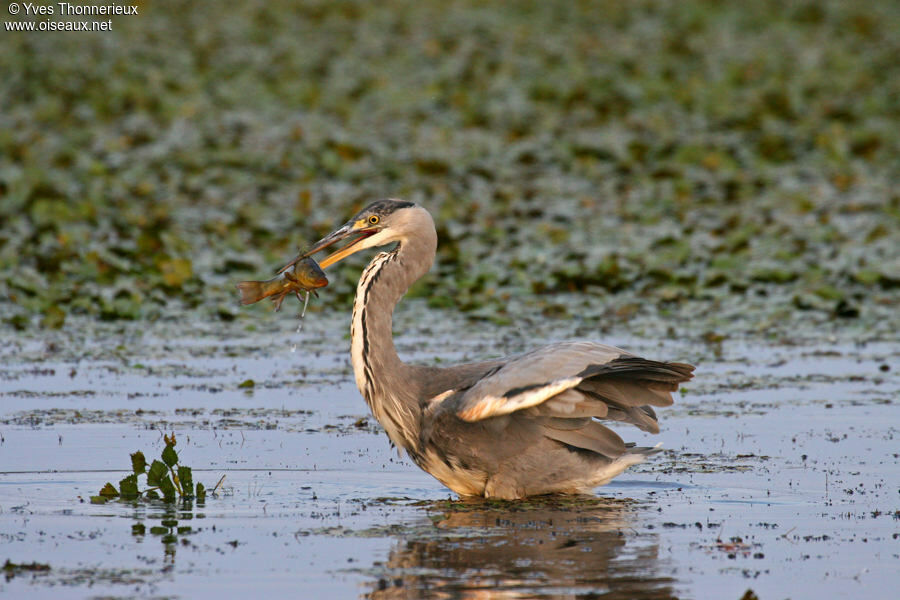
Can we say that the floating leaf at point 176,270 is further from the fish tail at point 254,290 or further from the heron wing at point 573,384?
the heron wing at point 573,384

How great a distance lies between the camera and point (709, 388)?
10.8 m

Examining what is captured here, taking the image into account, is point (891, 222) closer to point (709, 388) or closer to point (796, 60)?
point (709, 388)

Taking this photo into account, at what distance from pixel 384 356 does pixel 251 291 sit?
90 centimetres

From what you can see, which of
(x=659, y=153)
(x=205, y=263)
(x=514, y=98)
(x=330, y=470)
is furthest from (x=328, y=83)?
(x=330, y=470)

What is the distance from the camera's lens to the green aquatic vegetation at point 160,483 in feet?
25.1

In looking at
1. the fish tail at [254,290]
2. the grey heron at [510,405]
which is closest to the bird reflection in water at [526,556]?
the grey heron at [510,405]

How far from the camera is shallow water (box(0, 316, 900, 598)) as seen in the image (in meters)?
6.38

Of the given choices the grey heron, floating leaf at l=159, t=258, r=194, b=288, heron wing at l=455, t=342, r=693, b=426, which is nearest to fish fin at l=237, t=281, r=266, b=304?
the grey heron

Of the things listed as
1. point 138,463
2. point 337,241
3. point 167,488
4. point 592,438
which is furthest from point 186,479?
point 592,438

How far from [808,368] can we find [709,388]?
1.10 meters

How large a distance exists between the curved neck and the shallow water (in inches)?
15.9

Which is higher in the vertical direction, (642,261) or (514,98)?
(514,98)

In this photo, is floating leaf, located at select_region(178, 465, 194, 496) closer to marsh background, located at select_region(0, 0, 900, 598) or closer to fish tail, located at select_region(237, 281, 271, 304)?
marsh background, located at select_region(0, 0, 900, 598)

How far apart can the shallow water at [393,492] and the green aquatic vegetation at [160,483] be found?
9 centimetres
